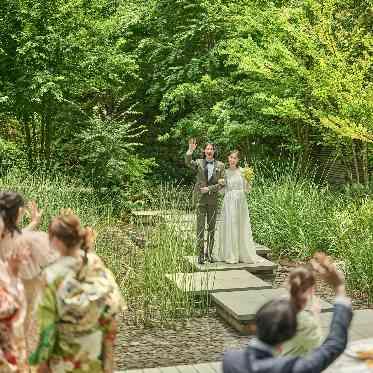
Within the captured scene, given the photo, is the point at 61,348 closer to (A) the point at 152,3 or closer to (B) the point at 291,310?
(B) the point at 291,310

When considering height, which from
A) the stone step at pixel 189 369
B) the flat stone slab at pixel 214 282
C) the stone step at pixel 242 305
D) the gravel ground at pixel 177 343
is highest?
the flat stone slab at pixel 214 282

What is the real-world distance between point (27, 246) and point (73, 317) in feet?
4.56

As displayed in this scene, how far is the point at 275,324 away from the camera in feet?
9.32

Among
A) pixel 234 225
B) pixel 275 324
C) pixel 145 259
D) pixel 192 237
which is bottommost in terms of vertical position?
pixel 145 259

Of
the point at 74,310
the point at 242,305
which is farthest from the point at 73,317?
the point at 242,305

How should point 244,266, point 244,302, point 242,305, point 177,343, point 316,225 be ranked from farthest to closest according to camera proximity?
point 316,225 → point 244,266 → point 244,302 → point 242,305 → point 177,343

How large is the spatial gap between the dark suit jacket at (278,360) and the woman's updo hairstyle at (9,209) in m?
2.43

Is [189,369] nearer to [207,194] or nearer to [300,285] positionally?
[300,285]

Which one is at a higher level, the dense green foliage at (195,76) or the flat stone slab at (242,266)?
the dense green foliage at (195,76)

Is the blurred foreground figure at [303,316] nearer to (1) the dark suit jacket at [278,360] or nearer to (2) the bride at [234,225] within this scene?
(1) the dark suit jacket at [278,360]

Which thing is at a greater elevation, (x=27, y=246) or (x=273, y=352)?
(x=27, y=246)

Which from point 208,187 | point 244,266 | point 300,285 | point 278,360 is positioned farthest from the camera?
point 208,187

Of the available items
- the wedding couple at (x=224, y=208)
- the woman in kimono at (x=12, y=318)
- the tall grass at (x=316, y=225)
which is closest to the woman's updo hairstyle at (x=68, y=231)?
the woman in kimono at (x=12, y=318)

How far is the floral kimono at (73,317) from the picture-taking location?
12.0 feet
